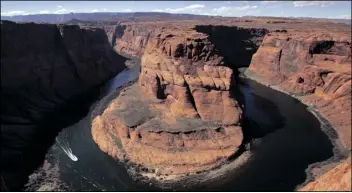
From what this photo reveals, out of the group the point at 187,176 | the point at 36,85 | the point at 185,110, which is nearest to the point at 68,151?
the point at 185,110

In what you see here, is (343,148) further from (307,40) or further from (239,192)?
(307,40)

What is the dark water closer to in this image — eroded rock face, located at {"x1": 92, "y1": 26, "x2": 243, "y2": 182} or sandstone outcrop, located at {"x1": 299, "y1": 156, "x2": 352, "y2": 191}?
eroded rock face, located at {"x1": 92, "y1": 26, "x2": 243, "y2": 182}

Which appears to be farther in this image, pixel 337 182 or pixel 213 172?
pixel 213 172

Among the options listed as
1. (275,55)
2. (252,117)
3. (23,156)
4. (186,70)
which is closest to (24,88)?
Result: (23,156)

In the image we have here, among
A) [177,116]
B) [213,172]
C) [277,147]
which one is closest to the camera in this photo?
[213,172]

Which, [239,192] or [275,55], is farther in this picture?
[275,55]

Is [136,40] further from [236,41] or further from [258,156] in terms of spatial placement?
[258,156]
